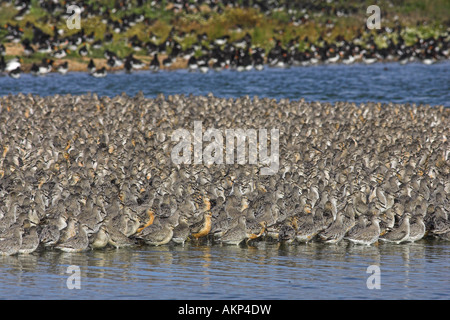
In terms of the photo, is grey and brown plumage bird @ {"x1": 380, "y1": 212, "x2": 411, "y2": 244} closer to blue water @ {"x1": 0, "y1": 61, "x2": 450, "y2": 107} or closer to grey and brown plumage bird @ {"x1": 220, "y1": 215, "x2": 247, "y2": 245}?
grey and brown plumage bird @ {"x1": 220, "y1": 215, "x2": 247, "y2": 245}

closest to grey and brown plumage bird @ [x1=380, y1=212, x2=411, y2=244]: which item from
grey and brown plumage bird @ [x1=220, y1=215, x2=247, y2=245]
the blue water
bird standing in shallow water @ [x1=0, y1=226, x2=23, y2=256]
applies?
grey and brown plumage bird @ [x1=220, y1=215, x2=247, y2=245]

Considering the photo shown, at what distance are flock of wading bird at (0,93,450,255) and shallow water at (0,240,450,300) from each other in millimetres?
512

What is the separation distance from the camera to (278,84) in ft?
236

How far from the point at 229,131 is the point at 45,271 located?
17156mm

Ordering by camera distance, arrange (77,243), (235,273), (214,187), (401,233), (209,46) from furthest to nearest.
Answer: (209,46) < (214,187) < (401,233) < (77,243) < (235,273)

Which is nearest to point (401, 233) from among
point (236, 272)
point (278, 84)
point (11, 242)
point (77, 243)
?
point (236, 272)

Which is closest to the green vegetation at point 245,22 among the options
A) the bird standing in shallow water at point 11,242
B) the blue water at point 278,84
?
the blue water at point 278,84

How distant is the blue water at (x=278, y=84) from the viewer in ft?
212

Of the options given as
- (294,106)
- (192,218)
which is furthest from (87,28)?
(192,218)

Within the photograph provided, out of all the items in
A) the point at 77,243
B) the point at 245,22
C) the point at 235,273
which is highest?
the point at 245,22

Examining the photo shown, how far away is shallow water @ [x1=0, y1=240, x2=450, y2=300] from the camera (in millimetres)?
18594

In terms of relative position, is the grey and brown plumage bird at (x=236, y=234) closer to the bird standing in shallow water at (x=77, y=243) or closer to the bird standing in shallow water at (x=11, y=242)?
the bird standing in shallow water at (x=77, y=243)

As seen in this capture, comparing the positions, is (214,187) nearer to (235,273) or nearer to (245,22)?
(235,273)

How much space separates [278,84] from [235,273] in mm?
52834
